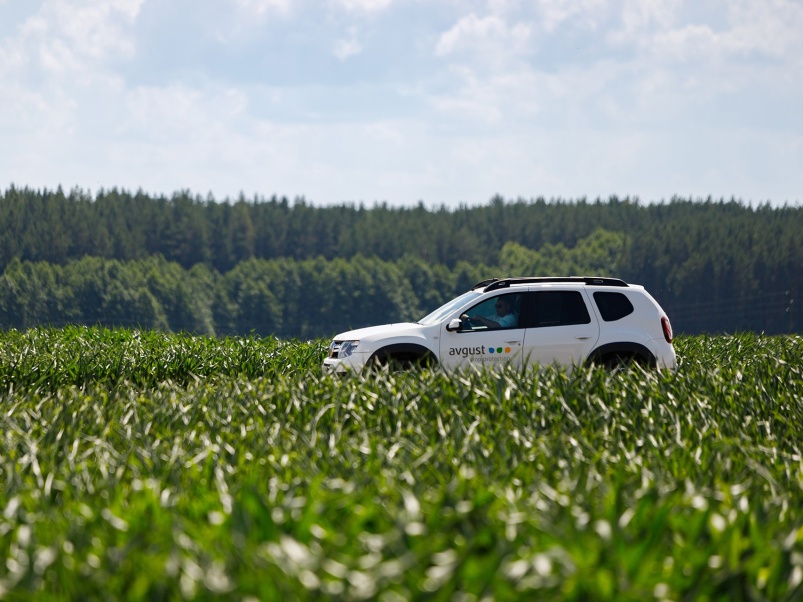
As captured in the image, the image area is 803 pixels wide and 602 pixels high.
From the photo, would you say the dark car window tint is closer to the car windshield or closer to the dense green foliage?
the car windshield

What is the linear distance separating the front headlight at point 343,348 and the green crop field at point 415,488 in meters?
3.05

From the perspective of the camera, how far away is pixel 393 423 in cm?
863

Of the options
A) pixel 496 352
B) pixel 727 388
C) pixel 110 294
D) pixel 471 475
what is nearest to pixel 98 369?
pixel 496 352

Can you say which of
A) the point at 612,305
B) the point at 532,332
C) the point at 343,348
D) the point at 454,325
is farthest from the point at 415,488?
the point at 612,305

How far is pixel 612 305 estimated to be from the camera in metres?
14.6

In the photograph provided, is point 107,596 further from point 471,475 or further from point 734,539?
point 734,539

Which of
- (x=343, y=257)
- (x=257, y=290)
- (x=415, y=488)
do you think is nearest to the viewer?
(x=415, y=488)

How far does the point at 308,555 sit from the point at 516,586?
761 millimetres

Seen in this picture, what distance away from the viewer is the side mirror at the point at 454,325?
14164 mm

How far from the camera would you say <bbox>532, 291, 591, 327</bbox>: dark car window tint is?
1445 cm

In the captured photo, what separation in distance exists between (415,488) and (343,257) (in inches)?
6259

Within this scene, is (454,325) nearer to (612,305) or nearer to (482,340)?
(482,340)

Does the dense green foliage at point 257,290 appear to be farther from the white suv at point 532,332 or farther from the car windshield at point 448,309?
the white suv at point 532,332

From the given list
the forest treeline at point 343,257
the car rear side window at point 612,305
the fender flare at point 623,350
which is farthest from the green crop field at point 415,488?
the forest treeline at point 343,257
